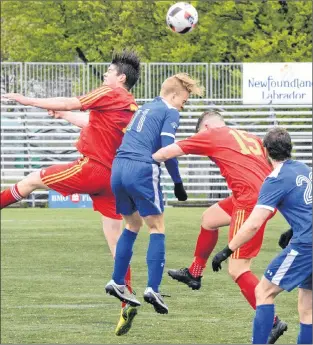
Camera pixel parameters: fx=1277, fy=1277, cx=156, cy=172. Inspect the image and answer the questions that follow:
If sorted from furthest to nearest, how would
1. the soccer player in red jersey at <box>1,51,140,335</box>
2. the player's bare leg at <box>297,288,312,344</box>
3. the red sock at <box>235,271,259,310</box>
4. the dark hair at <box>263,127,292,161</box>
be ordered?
1. the soccer player in red jersey at <box>1,51,140,335</box>
2. the red sock at <box>235,271,259,310</box>
3. the player's bare leg at <box>297,288,312,344</box>
4. the dark hair at <box>263,127,292,161</box>

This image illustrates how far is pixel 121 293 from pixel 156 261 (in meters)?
0.43

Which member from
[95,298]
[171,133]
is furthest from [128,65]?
[95,298]

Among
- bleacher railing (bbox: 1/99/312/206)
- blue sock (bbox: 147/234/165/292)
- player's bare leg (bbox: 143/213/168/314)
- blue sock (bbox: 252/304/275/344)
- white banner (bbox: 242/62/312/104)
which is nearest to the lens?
blue sock (bbox: 252/304/275/344)

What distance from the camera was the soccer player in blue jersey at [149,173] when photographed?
443 inches

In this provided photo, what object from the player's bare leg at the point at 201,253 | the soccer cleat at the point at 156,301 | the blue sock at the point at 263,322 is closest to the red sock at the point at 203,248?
the player's bare leg at the point at 201,253

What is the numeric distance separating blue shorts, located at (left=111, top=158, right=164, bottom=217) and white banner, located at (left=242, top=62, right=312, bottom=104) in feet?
75.4

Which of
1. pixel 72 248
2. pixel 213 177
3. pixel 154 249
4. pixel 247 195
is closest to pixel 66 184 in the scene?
pixel 154 249

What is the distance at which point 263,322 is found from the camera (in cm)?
966

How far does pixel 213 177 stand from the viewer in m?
34.3

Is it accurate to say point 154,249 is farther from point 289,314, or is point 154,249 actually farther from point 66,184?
point 289,314

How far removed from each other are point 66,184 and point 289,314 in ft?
9.57

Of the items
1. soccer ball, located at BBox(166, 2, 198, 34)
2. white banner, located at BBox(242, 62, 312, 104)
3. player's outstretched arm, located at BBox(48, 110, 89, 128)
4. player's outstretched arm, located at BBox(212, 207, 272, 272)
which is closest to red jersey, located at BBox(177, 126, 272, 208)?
player's outstretched arm, located at BBox(212, 207, 272, 272)

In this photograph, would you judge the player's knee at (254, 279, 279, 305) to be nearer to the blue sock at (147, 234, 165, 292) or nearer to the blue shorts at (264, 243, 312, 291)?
the blue shorts at (264, 243, 312, 291)

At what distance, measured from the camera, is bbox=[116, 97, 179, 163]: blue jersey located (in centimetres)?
1124
